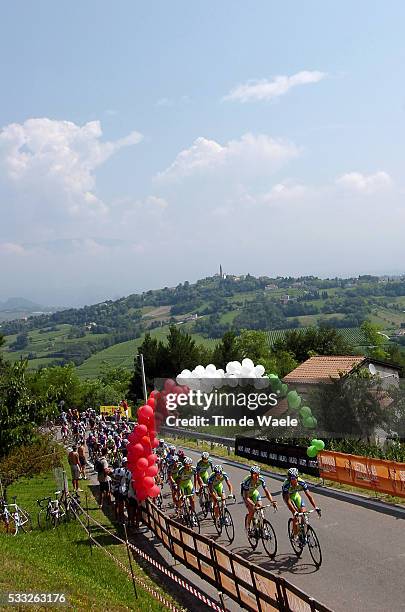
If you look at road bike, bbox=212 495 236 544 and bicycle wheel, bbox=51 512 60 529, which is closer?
road bike, bbox=212 495 236 544

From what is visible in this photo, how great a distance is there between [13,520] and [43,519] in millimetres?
813

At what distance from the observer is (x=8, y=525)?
15633 mm

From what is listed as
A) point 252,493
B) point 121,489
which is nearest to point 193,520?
point 121,489

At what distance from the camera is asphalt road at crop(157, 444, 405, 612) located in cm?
960

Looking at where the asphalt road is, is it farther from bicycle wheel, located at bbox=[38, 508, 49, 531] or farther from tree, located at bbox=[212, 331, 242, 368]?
tree, located at bbox=[212, 331, 242, 368]

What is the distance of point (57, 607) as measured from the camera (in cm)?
819

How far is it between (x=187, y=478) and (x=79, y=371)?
13270 cm

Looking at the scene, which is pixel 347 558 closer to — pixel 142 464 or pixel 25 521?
pixel 142 464

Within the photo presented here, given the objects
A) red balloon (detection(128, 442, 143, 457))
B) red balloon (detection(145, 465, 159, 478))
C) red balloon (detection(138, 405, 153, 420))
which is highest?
red balloon (detection(138, 405, 153, 420))

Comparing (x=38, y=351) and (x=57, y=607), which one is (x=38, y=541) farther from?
(x=38, y=351)

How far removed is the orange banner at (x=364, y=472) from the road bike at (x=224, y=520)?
4922mm

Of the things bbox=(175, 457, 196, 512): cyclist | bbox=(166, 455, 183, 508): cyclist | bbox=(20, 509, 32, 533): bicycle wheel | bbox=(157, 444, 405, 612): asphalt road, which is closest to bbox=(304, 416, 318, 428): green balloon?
bbox=(157, 444, 405, 612): asphalt road

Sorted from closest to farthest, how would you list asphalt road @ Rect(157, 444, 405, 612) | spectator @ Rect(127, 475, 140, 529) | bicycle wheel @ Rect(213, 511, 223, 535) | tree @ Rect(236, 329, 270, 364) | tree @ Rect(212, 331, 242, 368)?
asphalt road @ Rect(157, 444, 405, 612) < bicycle wheel @ Rect(213, 511, 223, 535) < spectator @ Rect(127, 475, 140, 529) < tree @ Rect(212, 331, 242, 368) < tree @ Rect(236, 329, 270, 364)

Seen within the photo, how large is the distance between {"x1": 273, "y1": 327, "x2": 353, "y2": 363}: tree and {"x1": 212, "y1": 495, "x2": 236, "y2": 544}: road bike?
206ft
